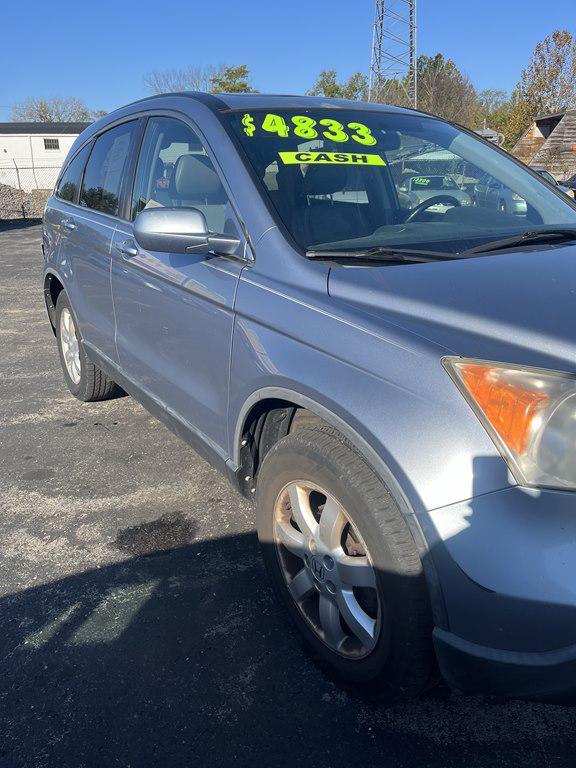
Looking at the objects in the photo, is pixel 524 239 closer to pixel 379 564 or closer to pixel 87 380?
pixel 379 564

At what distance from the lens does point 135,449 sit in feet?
13.1

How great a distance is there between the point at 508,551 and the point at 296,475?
763 mm

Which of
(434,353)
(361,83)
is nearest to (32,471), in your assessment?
(434,353)

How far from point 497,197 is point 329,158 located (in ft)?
2.60

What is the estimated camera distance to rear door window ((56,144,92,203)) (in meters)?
4.34

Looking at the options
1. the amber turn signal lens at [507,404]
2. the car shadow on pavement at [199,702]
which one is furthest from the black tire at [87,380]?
the amber turn signal lens at [507,404]

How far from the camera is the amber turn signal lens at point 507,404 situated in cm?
153

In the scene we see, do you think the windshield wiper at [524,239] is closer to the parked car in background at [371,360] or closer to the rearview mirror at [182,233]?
the parked car in background at [371,360]

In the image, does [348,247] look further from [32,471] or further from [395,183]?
[32,471]

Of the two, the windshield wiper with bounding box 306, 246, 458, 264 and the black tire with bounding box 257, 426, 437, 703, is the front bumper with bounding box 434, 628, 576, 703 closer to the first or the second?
the black tire with bounding box 257, 426, 437, 703

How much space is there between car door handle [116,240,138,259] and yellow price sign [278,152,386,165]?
37.4 inches

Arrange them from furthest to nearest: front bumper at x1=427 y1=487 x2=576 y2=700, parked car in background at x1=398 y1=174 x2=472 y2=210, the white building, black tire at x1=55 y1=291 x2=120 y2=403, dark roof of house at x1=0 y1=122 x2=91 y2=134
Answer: dark roof of house at x1=0 y1=122 x2=91 y2=134, the white building, black tire at x1=55 y1=291 x2=120 y2=403, parked car in background at x1=398 y1=174 x2=472 y2=210, front bumper at x1=427 y1=487 x2=576 y2=700

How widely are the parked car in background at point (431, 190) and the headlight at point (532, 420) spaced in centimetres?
137

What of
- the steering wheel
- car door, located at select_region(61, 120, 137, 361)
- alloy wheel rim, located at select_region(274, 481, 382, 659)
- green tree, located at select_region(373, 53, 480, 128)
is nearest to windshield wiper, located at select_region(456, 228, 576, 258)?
the steering wheel
